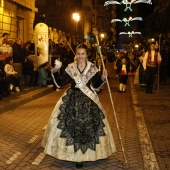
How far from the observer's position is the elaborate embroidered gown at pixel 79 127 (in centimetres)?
611

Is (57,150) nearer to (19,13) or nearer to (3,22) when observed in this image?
(3,22)

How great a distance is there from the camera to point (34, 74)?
18406 millimetres

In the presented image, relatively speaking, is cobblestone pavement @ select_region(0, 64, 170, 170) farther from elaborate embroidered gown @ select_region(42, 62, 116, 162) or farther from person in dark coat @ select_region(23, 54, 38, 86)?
person in dark coat @ select_region(23, 54, 38, 86)

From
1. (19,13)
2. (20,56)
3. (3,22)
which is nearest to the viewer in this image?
(20,56)

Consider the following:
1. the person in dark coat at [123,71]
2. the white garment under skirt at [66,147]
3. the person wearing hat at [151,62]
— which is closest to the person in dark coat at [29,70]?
the person in dark coat at [123,71]

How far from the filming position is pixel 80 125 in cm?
619

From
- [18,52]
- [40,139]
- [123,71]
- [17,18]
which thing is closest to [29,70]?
[18,52]

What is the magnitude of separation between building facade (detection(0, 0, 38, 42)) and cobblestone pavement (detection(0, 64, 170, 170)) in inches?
358

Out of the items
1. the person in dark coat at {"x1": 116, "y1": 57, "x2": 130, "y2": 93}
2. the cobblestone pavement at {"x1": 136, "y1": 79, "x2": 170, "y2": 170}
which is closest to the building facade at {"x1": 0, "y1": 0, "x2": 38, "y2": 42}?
the person in dark coat at {"x1": 116, "y1": 57, "x2": 130, "y2": 93}

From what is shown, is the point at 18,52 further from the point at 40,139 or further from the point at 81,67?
the point at 81,67

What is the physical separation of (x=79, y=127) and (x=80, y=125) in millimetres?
33

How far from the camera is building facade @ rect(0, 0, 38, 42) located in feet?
70.4

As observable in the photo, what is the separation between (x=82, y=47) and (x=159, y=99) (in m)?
9.03

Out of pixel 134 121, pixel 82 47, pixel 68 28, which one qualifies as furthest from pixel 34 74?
pixel 68 28
